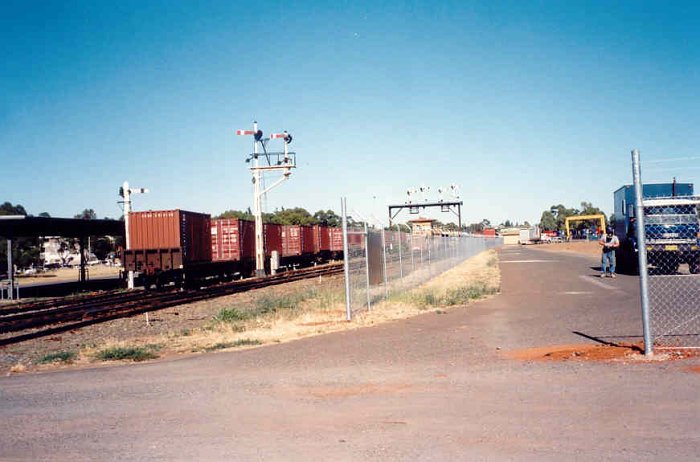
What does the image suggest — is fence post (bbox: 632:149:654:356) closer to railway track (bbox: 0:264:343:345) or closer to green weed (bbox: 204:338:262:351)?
green weed (bbox: 204:338:262:351)

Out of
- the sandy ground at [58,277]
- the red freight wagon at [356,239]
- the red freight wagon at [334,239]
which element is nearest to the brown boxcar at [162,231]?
the red freight wagon at [356,239]

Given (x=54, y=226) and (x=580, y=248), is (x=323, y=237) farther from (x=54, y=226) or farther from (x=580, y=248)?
(x=580, y=248)

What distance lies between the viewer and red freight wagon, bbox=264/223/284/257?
1427 inches

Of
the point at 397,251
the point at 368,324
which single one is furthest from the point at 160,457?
the point at 397,251

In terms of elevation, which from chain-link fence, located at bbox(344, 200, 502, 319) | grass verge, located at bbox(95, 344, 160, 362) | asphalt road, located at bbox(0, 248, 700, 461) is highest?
chain-link fence, located at bbox(344, 200, 502, 319)

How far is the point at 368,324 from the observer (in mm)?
11281

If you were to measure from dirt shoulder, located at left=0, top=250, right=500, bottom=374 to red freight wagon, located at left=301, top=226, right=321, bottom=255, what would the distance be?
1026 inches

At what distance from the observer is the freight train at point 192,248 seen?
26.0 metres

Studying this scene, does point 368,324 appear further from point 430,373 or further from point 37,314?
point 37,314

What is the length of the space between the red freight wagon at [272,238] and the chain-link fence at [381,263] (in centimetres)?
1543

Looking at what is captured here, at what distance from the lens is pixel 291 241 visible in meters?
41.9

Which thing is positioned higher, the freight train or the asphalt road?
the freight train

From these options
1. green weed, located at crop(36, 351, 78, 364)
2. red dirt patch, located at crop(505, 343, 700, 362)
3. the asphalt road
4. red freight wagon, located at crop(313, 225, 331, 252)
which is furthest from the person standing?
red freight wagon, located at crop(313, 225, 331, 252)

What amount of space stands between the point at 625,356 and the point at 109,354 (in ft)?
24.7
